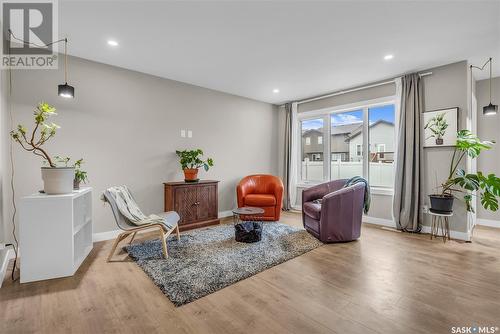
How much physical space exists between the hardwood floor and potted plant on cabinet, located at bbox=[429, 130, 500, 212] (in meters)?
0.79

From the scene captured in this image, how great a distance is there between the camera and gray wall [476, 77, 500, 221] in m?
4.12

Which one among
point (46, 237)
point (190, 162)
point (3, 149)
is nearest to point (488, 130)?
point (190, 162)

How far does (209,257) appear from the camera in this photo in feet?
8.91

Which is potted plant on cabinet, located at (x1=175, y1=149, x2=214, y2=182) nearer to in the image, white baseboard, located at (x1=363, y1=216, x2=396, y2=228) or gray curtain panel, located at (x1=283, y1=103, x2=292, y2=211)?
gray curtain panel, located at (x1=283, y1=103, x2=292, y2=211)

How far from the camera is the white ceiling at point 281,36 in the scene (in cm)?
226

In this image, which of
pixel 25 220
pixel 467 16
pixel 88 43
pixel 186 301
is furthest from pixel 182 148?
pixel 467 16

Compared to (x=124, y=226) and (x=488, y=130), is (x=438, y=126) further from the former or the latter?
(x=124, y=226)

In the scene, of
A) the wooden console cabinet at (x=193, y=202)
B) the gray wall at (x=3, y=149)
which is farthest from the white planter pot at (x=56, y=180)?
the wooden console cabinet at (x=193, y=202)

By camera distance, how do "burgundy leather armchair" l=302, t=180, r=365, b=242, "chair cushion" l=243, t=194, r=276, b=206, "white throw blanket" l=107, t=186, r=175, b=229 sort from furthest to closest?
"chair cushion" l=243, t=194, r=276, b=206 < "burgundy leather armchair" l=302, t=180, r=365, b=242 < "white throw blanket" l=107, t=186, r=175, b=229

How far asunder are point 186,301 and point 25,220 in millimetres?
1735

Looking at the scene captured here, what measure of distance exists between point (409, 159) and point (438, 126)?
0.63m

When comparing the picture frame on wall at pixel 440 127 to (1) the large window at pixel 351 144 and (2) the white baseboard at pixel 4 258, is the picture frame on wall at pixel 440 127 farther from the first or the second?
(2) the white baseboard at pixel 4 258

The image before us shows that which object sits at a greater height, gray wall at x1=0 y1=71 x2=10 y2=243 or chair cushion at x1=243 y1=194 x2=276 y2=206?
gray wall at x1=0 y1=71 x2=10 y2=243

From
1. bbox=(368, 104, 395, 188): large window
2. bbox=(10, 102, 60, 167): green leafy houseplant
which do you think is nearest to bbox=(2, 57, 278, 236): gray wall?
bbox=(10, 102, 60, 167): green leafy houseplant
